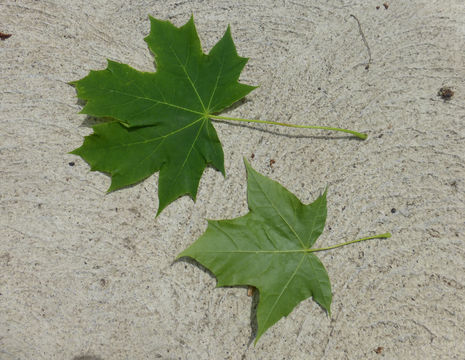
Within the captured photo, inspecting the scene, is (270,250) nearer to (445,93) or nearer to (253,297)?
(253,297)

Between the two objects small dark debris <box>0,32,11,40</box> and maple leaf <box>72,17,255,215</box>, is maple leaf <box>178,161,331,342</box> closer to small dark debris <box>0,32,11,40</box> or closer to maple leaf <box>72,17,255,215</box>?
maple leaf <box>72,17,255,215</box>

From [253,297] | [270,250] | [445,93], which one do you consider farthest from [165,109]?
[445,93]

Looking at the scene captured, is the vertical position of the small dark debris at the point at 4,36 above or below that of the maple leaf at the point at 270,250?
above

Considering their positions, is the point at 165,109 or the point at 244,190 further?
the point at 244,190

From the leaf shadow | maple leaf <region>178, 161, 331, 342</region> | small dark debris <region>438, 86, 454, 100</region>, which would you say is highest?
small dark debris <region>438, 86, 454, 100</region>

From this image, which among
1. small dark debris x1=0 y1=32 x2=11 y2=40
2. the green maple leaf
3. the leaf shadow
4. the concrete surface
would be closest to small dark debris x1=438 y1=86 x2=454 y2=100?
the concrete surface

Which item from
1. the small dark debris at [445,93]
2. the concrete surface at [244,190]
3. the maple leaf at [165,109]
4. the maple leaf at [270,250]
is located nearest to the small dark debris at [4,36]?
the concrete surface at [244,190]

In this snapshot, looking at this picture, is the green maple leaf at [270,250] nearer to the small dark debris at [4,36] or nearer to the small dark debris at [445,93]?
the small dark debris at [445,93]
